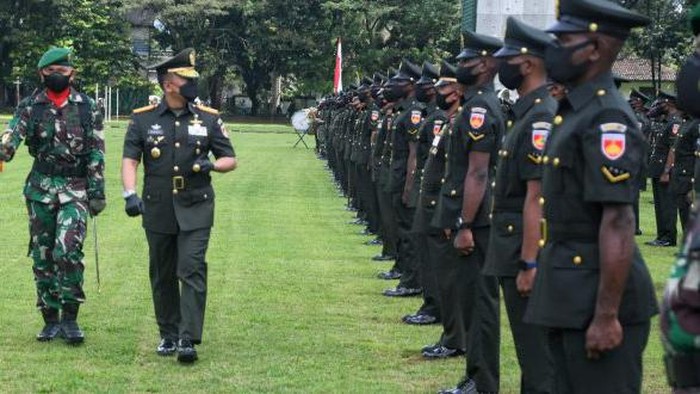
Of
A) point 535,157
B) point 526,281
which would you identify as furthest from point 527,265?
point 535,157

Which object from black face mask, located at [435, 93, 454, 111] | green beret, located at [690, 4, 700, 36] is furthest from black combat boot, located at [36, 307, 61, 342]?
green beret, located at [690, 4, 700, 36]

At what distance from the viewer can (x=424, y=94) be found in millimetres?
12328

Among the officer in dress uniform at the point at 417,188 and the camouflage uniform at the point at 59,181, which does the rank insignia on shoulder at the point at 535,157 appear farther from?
the camouflage uniform at the point at 59,181

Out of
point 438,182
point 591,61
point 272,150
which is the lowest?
point 272,150

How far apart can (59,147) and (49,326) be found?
4.53ft

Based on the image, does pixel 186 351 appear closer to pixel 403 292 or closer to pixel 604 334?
pixel 403 292

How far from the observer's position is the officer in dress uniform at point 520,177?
265 inches

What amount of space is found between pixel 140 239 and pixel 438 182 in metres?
8.66

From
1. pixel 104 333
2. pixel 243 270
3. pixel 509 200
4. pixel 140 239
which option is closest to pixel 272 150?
pixel 140 239

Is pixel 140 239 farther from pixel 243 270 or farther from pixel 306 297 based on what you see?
pixel 306 297

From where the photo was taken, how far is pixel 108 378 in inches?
338

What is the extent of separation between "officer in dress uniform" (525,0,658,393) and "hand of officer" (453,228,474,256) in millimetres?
2581

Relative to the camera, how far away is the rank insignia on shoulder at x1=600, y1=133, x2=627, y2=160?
205 inches

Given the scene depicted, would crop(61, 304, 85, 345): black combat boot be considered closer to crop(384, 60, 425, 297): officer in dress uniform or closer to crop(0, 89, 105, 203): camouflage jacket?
crop(0, 89, 105, 203): camouflage jacket
